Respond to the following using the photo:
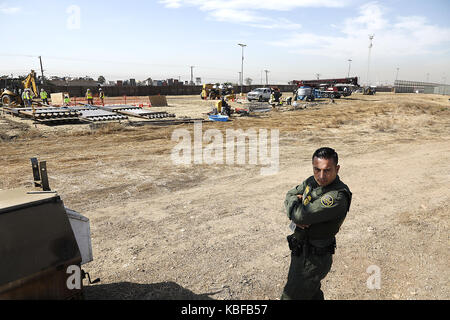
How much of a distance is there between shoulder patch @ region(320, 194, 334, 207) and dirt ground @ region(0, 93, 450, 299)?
168cm

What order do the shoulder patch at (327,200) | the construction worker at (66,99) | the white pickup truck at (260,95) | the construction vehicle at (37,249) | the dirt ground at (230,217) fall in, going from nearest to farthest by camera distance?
the construction vehicle at (37,249) < the shoulder patch at (327,200) < the dirt ground at (230,217) < the construction worker at (66,99) < the white pickup truck at (260,95)

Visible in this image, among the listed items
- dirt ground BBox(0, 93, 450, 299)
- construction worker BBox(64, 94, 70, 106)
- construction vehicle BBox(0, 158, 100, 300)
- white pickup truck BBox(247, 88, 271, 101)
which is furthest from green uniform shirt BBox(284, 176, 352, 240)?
white pickup truck BBox(247, 88, 271, 101)

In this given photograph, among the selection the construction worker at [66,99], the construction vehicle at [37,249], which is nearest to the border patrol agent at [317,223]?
the construction vehicle at [37,249]

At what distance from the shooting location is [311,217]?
2383 mm

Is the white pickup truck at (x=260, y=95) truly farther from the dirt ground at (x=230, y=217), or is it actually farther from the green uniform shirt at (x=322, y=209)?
the green uniform shirt at (x=322, y=209)

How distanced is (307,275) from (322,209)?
2.05 ft

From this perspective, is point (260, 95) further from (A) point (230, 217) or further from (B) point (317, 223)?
(B) point (317, 223)

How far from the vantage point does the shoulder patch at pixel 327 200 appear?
236cm

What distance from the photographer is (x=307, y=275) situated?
2.52 m

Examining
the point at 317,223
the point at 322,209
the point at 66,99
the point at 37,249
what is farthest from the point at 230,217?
the point at 66,99

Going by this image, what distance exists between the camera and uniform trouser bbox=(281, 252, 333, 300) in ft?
8.18

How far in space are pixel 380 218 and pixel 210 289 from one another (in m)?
3.66
